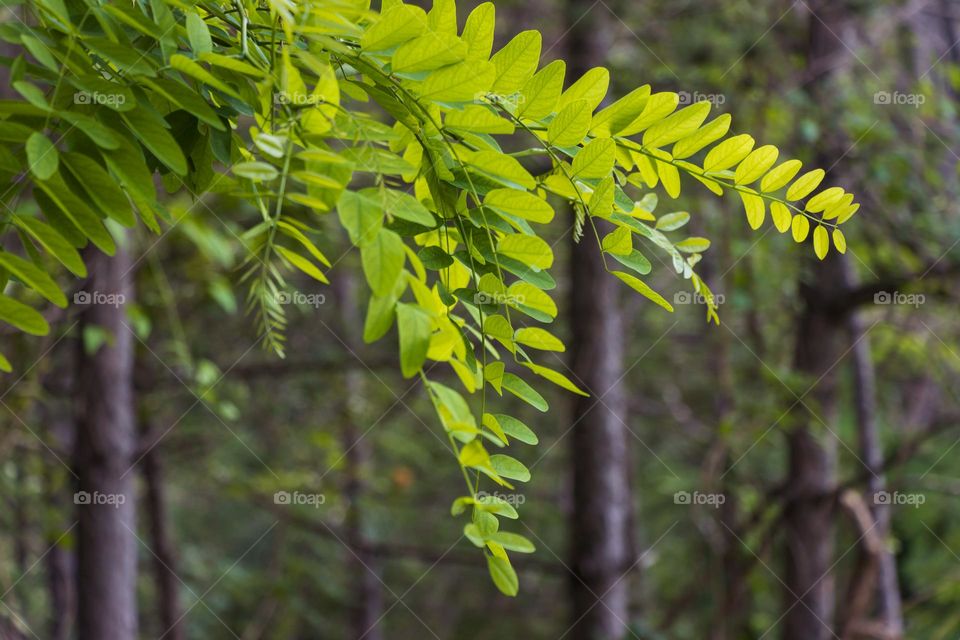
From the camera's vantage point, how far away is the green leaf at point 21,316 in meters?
0.81

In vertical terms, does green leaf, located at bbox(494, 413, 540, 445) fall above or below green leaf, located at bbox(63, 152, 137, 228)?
above

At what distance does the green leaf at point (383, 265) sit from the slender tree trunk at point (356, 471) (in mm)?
5184

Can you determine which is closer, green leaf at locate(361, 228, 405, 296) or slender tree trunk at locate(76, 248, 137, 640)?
green leaf at locate(361, 228, 405, 296)

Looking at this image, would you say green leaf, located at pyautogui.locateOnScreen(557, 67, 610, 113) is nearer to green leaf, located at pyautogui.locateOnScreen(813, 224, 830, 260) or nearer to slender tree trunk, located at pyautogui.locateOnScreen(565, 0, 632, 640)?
green leaf, located at pyautogui.locateOnScreen(813, 224, 830, 260)

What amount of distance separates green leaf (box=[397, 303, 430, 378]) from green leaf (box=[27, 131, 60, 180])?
1.08ft

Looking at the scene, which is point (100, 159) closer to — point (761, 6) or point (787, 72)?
point (787, 72)

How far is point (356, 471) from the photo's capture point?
21.0ft

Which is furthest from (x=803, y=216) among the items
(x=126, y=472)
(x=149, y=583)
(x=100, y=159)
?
(x=149, y=583)

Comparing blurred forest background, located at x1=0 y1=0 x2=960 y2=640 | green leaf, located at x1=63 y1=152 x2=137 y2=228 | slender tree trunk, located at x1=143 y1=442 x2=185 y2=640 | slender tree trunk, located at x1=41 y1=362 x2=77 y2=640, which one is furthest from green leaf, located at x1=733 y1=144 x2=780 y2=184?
slender tree trunk, located at x1=143 y1=442 x2=185 y2=640

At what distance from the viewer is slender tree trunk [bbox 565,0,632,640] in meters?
3.78

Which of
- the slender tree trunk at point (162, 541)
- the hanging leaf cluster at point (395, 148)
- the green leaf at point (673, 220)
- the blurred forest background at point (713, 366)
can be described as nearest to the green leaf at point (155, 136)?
the hanging leaf cluster at point (395, 148)

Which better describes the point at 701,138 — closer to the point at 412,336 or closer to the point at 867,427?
the point at 412,336

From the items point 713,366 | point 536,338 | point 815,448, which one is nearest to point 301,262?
point 536,338

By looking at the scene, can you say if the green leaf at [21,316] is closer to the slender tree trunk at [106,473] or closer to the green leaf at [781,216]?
the green leaf at [781,216]
